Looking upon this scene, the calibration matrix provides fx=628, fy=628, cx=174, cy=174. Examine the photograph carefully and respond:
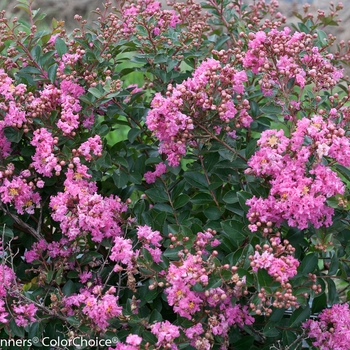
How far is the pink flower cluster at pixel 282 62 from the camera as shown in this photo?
1624mm

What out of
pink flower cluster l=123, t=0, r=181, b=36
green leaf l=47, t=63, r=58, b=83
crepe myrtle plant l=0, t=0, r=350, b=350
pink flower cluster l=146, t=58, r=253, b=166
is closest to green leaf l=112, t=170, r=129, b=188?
crepe myrtle plant l=0, t=0, r=350, b=350

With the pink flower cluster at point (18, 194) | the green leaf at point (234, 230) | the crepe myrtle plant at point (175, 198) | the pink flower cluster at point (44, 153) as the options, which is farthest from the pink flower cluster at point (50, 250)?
the green leaf at point (234, 230)

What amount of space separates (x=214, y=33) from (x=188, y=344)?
125 cm

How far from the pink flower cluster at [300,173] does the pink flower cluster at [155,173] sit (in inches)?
14.4

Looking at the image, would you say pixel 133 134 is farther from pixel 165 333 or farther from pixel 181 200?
pixel 165 333

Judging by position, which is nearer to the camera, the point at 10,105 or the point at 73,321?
the point at 73,321

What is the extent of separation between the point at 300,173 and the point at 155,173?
1.70 ft

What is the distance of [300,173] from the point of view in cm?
147

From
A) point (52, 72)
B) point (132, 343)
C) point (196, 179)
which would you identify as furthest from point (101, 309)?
point (52, 72)

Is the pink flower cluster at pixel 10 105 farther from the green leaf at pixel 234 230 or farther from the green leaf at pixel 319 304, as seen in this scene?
the green leaf at pixel 319 304

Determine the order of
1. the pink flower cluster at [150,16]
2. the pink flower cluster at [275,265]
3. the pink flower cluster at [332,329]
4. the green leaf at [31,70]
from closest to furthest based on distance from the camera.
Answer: the pink flower cluster at [275,265] < the pink flower cluster at [332,329] < the green leaf at [31,70] < the pink flower cluster at [150,16]

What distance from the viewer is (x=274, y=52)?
1.62 m

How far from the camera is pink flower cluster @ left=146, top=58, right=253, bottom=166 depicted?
1550 mm

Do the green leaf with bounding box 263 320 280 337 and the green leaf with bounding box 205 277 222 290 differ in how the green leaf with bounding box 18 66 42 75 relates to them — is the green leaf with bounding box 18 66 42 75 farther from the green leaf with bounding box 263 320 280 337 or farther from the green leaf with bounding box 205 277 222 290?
the green leaf with bounding box 263 320 280 337
